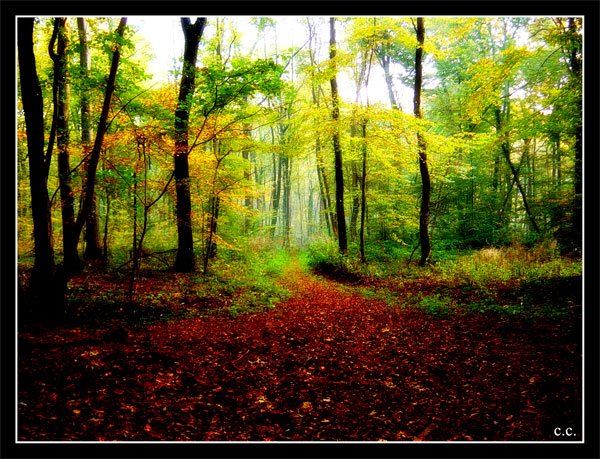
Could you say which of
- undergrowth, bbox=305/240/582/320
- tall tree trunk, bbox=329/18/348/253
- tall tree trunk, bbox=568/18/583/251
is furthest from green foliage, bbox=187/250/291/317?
tall tree trunk, bbox=568/18/583/251

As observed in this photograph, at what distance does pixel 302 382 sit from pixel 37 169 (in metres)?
5.35

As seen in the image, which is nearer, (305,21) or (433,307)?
(433,307)

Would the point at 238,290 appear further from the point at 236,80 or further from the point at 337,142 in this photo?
the point at 337,142

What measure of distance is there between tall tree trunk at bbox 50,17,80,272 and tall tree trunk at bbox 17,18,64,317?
0.39 meters

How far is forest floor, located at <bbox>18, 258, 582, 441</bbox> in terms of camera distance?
9.48 feet

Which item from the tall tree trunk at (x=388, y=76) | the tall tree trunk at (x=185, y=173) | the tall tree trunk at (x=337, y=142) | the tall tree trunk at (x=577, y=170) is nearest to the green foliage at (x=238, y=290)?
the tall tree trunk at (x=185, y=173)

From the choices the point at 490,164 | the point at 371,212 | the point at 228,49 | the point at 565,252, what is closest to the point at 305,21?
the point at 228,49

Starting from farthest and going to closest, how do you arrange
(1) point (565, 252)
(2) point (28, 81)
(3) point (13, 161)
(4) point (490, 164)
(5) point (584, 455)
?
(4) point (490, 164) → (1) point (565, 252) → (2) point (28, 81) → (3) point (13, 161) → (5) point (584, 455)

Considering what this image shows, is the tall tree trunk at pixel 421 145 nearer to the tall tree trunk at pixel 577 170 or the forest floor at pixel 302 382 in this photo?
the tall tree trunk at pixel 577 170

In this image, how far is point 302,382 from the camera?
3.97 m

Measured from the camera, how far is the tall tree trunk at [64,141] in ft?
17.8

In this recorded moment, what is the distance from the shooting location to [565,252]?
302 inches
